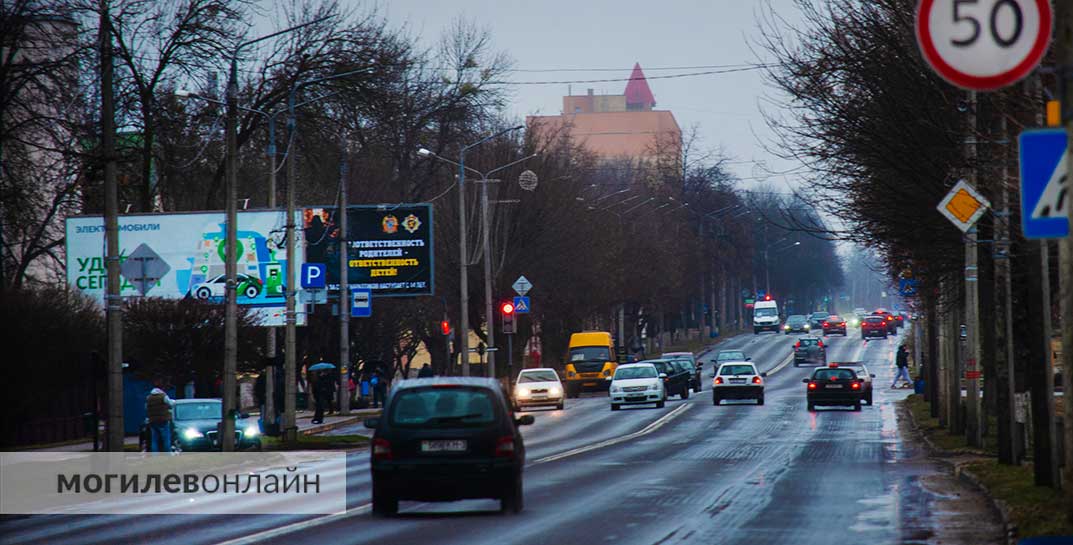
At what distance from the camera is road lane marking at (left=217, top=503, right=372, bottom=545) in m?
15.7

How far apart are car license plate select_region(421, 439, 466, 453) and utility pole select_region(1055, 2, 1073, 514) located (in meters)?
6.20

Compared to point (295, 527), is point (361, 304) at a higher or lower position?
higher

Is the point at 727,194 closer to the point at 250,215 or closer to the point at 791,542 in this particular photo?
the point at 250,215

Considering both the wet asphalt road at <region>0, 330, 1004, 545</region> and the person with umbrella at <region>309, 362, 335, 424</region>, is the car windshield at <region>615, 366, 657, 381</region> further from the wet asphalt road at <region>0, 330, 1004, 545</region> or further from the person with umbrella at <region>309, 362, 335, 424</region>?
the wet asphalt road at <region>0, 330, 1004, 545</region>

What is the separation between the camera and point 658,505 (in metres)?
19.8

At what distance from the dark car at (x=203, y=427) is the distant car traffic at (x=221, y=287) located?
14252 mm

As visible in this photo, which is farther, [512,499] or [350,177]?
[350,177]

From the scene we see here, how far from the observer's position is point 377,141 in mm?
69562

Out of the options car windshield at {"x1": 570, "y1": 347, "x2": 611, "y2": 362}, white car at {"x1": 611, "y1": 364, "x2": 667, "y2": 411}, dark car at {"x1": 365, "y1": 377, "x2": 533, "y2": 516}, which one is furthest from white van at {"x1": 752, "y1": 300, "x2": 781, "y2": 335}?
dark car at {"x1": 365, "y1": 377, "x2": 533, "y2": 516}

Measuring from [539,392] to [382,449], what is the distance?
3890cm

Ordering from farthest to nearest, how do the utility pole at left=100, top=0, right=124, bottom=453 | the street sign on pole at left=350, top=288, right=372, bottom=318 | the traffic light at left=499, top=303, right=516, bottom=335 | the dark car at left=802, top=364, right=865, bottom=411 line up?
the traffic light at left=499, top=303, right=516, bottom=335 → the dark car at left=802, top=364, right=865, bottom=411 → the street sign on pole at left=350, top=288, right=372, bottom=318 → the utility pole at left=100, top=0, right=124, bottom=453

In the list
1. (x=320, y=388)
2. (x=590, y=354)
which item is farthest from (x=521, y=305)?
(x=320, y=388)

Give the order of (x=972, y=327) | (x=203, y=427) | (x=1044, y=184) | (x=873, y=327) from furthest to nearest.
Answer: (x=873, y=327) → (x=203, y=427) → (x=972, y=327) → (x=1044, y=184)

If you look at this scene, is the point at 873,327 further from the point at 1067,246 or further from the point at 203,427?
the point at 1067,246
